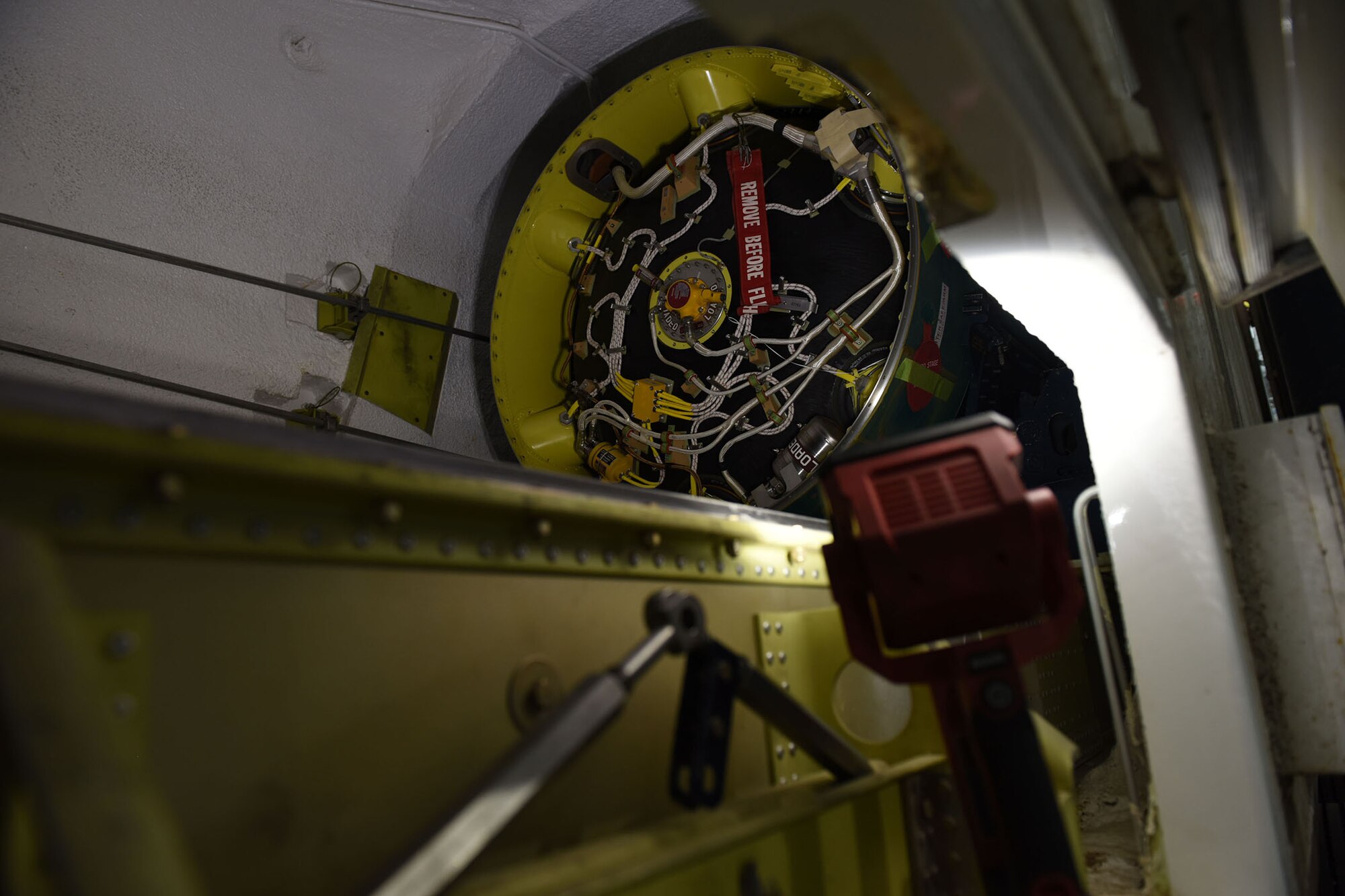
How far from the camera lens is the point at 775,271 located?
8.61ft

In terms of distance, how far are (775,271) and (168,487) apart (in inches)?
85.6

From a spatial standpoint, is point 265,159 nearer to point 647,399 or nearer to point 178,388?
point 178,388

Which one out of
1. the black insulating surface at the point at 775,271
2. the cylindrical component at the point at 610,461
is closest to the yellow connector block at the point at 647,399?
the black insulating surface at the point at 775,271

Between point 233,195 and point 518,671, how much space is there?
2.44 meters

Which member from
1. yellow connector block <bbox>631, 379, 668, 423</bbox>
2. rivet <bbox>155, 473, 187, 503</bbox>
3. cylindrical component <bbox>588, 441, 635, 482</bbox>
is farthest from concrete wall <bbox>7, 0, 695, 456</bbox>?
rivet <bbox>155, 473, 187, 503</bbox>

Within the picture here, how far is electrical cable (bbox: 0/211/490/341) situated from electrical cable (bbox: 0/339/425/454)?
344 millimetres

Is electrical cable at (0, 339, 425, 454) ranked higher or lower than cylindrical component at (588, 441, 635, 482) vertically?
higher

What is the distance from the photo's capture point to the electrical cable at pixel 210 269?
88.0 inches

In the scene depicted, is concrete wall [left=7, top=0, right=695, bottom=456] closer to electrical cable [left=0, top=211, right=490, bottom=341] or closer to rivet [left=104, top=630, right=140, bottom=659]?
electrical cable [left=0, top=211, right=490, bottom=341]

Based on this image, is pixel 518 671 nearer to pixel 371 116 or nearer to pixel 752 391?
pixel 752 391

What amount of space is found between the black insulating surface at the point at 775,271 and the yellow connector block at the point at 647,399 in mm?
43

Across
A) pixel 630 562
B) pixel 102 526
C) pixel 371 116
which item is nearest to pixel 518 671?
pixel 630 562

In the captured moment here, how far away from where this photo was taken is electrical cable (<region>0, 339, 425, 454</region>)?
217 centimetres

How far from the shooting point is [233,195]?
269cm
